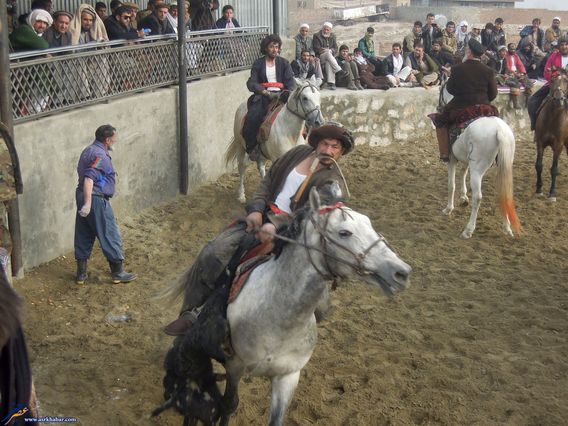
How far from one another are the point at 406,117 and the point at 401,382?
32.7 feet

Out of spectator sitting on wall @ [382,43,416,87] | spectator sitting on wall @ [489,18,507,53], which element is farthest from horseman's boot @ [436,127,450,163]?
spectator sitting on wall @ [489,18,507,53]

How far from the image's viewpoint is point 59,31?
10.2 m

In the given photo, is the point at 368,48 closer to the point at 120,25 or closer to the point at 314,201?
the point at 120,25

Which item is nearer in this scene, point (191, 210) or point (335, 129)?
point (335, 129)

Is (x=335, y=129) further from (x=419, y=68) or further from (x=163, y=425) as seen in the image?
(x=419, y=68)

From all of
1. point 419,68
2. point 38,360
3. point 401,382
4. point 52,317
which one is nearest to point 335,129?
point 401,382

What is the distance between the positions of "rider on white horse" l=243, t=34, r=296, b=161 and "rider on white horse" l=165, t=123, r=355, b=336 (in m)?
6.11

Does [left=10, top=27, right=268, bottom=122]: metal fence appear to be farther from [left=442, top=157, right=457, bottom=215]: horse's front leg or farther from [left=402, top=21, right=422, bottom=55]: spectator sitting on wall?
[left=402, top=21, right=422, bottom=55]: spectator sitting on wall

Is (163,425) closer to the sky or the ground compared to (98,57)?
closer to the ground

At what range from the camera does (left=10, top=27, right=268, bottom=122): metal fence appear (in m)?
8.69

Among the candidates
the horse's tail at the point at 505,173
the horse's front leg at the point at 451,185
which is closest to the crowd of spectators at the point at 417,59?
the horse's front leg at the point at 451,185

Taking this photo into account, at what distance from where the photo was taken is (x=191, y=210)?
11219 mm

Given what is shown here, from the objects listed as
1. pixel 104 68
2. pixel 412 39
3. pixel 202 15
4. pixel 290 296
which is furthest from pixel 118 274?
pixel 412 39

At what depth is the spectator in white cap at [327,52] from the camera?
635 inches
